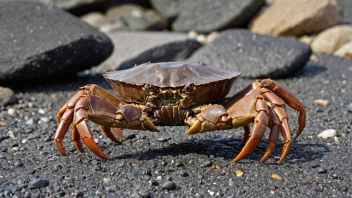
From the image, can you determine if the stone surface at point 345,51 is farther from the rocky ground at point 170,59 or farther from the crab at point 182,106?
the crab at point 182,106

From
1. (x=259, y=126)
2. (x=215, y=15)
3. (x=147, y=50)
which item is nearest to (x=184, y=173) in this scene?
(x=259, y=126)

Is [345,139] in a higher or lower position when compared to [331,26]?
higher

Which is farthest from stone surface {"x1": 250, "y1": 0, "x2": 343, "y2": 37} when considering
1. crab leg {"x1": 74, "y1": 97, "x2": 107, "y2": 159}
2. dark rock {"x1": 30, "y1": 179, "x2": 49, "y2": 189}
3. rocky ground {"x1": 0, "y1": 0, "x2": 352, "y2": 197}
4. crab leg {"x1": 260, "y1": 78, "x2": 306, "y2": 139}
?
dark rock {"x1": 30, "y1": 179, "x2": 49, "y2": 189}

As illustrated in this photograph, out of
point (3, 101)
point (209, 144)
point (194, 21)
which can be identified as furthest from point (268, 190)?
point (194, 21)

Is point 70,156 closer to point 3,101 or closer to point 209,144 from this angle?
point 209,144

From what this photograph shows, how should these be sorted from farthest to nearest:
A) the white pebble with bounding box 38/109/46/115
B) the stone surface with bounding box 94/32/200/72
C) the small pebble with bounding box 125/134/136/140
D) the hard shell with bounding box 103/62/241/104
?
the stone surface with bounding box 94/32/200/72
the white pebble with bounding box 38/109/46/115
the small pebble with bounding box 125/134/136/140
the hard shell with bounding box 103/62/241/104

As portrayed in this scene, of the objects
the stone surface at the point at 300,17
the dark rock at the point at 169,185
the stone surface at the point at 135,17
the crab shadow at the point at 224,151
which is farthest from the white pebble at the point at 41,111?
the stone surface at the point at 135,17

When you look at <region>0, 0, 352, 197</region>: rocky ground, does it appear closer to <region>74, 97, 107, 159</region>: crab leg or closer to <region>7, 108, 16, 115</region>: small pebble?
<region>7, 108, 16, 115</region>: small pebble

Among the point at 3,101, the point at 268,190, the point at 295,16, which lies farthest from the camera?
the point at 295,16
